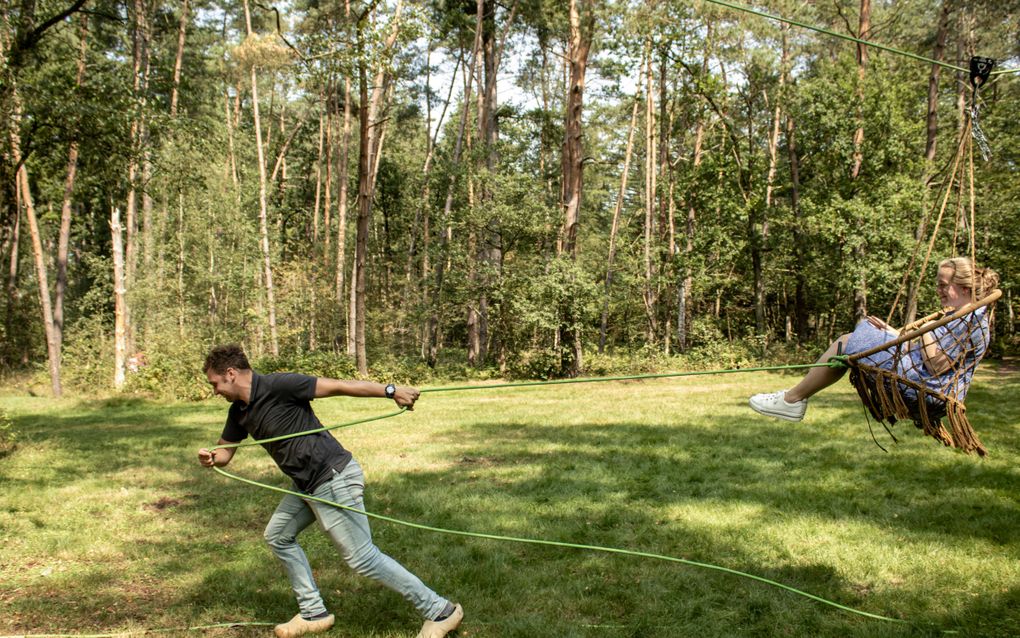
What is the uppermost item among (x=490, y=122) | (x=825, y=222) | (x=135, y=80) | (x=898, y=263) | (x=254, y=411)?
(x=490, y=122)

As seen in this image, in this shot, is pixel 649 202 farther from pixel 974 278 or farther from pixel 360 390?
pixel 360 390

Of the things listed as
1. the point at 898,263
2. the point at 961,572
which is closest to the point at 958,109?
the point at 898,263

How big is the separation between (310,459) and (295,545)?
0.73m

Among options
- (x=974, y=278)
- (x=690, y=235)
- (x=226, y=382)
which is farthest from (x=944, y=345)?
(x=690, y=235)

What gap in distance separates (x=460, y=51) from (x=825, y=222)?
1711 centimetres

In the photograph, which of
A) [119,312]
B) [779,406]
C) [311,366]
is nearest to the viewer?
[779,406]

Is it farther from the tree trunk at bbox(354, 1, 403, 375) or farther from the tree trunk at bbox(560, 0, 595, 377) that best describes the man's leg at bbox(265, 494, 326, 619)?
the tree trunk at bbox(560, 0, 595, 377)

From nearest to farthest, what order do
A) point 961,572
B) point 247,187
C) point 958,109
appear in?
1. point 961,572
2. point 958,109
3. point 247,187

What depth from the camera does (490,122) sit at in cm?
2288

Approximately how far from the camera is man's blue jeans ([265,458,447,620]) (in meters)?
4.09

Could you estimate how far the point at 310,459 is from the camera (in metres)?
4.09

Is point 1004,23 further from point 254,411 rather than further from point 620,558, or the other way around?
point 254,411

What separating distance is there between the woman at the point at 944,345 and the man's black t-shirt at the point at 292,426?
3.20m

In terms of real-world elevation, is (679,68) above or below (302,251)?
above
